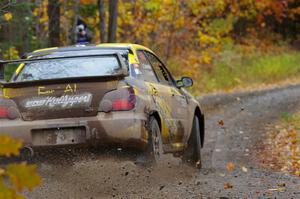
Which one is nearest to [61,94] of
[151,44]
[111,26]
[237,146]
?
[237,146]

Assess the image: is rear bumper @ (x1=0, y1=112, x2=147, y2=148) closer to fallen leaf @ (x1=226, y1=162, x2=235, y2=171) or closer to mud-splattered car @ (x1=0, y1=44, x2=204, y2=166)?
mud-splattered car @ (x1=0, y1=44, x2=204, y2=166)

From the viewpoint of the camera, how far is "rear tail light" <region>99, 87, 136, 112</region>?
6.78 meters

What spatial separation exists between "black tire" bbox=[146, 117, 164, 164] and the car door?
61cm

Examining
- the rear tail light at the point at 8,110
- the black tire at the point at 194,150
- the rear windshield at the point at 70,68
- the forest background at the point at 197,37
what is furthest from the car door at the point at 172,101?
the forest background at the point at 197,37

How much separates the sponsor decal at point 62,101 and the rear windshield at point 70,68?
0.37 meters

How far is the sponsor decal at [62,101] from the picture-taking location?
6820mm

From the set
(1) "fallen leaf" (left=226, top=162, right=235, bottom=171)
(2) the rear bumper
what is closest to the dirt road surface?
(1) "fallen leaf" (left=226, top=162, right=235, bottom=171)

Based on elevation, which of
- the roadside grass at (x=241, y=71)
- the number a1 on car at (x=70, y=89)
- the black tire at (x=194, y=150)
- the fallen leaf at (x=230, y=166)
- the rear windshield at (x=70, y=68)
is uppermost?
the rear windshield at (x=70, y=68)

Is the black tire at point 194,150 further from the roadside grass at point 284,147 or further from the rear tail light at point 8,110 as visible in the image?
the rear tail light at point 8,110

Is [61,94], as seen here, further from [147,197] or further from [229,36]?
[229,36]

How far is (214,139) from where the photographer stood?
12836 millimetres

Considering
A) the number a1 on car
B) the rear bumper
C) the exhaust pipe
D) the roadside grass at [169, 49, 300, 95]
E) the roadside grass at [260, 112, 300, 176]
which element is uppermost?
the number a1 on car

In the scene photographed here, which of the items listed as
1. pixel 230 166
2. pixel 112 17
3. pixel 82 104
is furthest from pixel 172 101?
pixel 112 17

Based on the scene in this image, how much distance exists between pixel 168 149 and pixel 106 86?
1.53 meters
